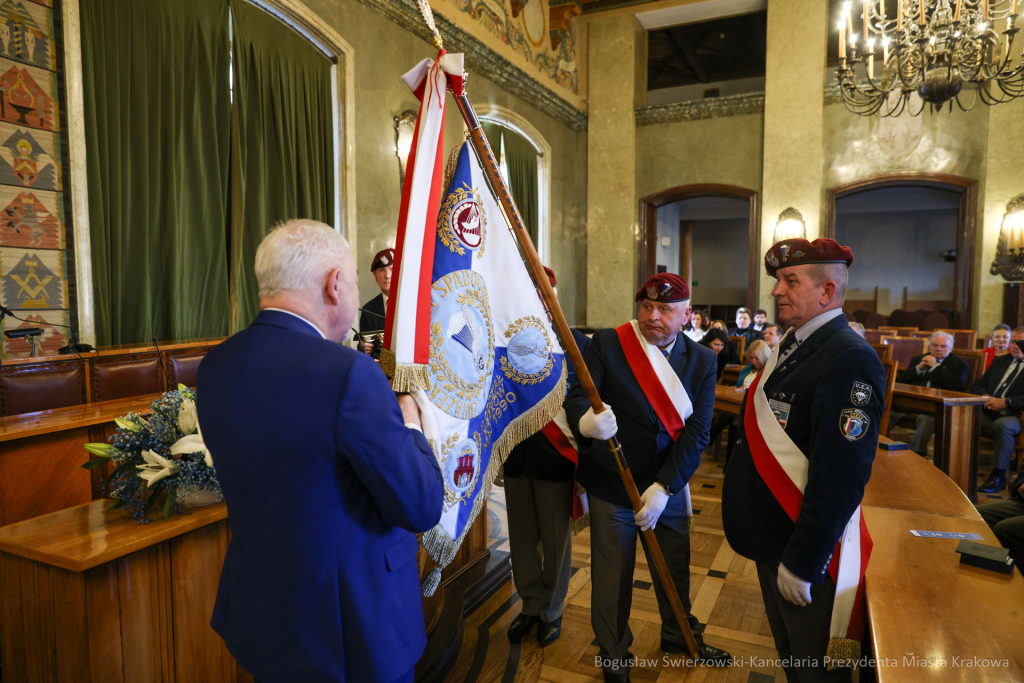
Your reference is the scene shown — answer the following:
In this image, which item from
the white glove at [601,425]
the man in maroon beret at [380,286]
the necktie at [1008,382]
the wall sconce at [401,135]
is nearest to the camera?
the white glove at [601,425]

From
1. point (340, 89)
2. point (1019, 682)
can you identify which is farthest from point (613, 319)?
point (1019, 682)

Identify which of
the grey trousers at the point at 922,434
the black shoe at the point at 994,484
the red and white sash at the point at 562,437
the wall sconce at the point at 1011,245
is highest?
the wall sconce at the point at 1011,245

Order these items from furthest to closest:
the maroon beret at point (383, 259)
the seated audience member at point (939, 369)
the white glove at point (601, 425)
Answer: the seated audience member at point (939, 369) < the maroon beret at point (383, 259) < the white glove at point (601, 425)

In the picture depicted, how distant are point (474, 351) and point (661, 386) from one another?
0.87 metres

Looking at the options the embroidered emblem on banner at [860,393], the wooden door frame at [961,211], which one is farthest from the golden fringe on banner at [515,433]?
the wooden door frame at [961,211]

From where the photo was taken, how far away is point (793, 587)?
1.51 meters

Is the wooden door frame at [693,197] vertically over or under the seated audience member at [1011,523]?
over

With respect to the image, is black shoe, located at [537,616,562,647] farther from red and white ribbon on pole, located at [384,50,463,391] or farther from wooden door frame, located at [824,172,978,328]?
wooden door frame, located at [824,172,978,328]

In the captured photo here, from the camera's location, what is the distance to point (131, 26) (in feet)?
12.7

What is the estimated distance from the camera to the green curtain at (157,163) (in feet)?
12.3

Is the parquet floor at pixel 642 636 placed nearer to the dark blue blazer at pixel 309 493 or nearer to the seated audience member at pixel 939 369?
the dark blue blazer at pixel 309 493

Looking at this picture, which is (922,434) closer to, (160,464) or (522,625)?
(522,625)

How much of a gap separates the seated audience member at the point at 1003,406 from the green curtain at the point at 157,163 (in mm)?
6185

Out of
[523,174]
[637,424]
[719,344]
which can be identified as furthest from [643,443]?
[523,174]
